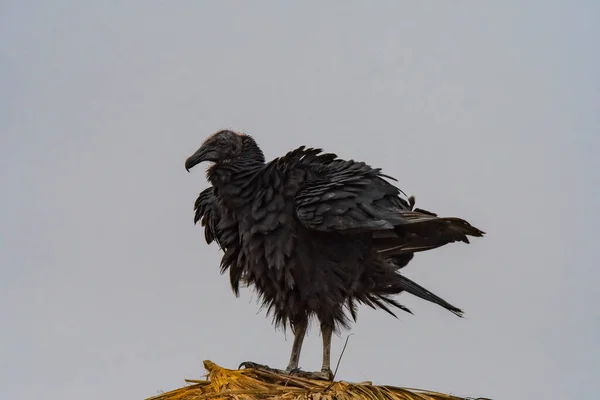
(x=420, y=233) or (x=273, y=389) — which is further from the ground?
(x=420, y=233)

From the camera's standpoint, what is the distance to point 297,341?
28.2ft

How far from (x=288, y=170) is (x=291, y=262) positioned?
0.74 metres

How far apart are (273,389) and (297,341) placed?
113 centimetres

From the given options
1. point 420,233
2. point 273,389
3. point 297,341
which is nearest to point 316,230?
point 420,233

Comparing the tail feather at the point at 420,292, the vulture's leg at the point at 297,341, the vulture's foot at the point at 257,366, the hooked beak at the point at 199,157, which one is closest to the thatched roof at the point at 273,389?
the vulture's foot at the point at 257,366

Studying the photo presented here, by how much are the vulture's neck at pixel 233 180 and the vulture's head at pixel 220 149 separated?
0.04 meters

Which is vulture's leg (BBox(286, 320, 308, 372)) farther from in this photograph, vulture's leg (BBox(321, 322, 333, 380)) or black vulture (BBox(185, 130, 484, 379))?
vulture's leg (BBox(321, 322, 333, 380))

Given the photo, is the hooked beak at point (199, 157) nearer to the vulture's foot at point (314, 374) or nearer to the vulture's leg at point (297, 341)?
the vulture's leg at point (297, 341)

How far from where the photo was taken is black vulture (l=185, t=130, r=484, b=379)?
26.9ft

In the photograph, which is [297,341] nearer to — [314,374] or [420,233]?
[314,374]

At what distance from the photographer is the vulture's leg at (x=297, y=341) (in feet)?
27.8

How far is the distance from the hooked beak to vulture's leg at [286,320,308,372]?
5.06 ft

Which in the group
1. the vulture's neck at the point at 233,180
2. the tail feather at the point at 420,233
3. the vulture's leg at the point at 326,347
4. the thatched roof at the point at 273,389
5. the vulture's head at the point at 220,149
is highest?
the vulture's head at the point at 220,149

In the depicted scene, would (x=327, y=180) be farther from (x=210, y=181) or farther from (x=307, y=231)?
(x=210, y=181)
